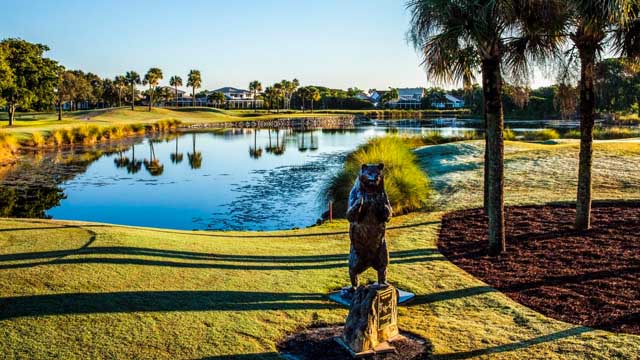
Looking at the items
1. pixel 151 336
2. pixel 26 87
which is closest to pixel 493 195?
pixel 151 336

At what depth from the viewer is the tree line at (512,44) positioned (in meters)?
10.2

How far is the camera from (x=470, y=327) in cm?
723

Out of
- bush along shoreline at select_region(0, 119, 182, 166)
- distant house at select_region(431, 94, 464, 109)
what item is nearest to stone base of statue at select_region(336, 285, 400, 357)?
bush along shoreline at select_region(0, 119, 182, 166)

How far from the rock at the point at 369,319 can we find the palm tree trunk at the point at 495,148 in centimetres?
529

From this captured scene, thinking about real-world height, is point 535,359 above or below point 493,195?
below

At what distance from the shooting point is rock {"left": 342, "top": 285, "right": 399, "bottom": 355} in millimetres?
6258

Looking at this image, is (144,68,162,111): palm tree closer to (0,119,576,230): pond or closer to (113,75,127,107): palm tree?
(113,75,127,107): palm tree

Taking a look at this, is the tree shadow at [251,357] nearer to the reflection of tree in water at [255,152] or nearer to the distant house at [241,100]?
the reflection of tree in water at [255,152]

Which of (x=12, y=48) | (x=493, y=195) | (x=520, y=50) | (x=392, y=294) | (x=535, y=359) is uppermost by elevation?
(x=12, y=48)

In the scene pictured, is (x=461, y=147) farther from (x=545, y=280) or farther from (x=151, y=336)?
(x=151, y=336)

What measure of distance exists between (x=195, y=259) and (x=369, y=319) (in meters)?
4.70

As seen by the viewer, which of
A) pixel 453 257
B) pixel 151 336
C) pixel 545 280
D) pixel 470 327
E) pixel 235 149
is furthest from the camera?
pixel 235 149

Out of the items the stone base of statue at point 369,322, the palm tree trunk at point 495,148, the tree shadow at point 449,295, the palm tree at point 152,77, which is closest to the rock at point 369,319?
the stone base of statue at point 369,322

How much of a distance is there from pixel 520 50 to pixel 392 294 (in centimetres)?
858
